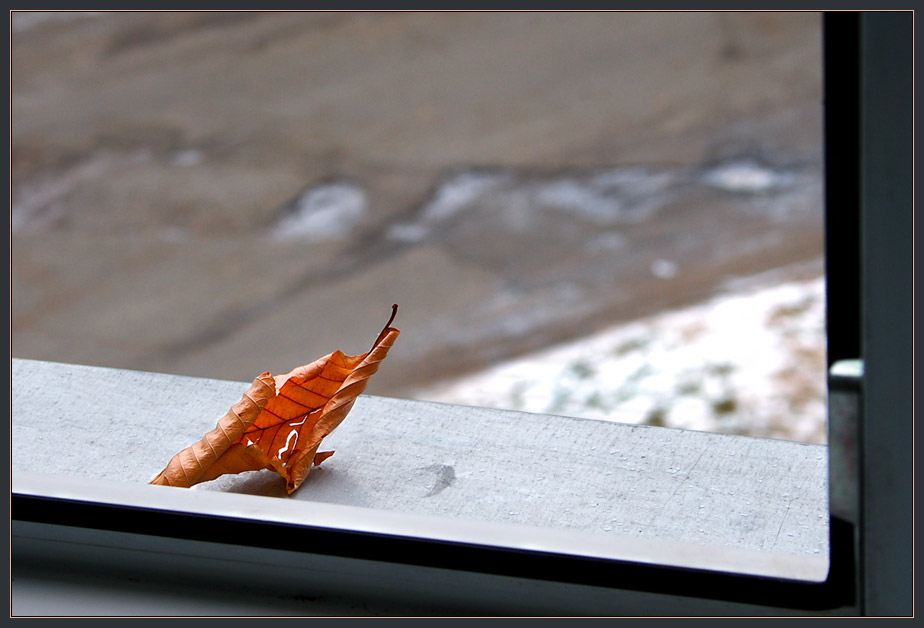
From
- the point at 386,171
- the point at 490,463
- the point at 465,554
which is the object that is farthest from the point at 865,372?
the point at 386,171

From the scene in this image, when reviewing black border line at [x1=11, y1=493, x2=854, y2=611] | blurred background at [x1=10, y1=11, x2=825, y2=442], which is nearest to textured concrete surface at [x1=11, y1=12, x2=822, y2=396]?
blurred background at [x1=10, y1=11, x2=825, y2=442]

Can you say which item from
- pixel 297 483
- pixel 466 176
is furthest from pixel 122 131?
pixel 297 483

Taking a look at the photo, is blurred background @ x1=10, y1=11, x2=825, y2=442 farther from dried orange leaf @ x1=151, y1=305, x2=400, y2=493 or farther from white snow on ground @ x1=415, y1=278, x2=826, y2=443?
dried orange leaf @ x1=151, y1=305, x2=400, y2=493

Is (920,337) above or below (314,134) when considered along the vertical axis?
above

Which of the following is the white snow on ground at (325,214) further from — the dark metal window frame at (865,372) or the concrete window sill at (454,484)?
the dark metal window frame at (865,372)

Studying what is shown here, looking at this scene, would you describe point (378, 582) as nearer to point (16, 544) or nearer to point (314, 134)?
point (16, 544)

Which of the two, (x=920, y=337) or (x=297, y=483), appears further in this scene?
(x=297, y=483)

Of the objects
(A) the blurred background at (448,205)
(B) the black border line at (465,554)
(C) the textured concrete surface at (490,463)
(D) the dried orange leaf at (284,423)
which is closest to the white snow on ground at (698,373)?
(A) the blurred background at (448,205)
